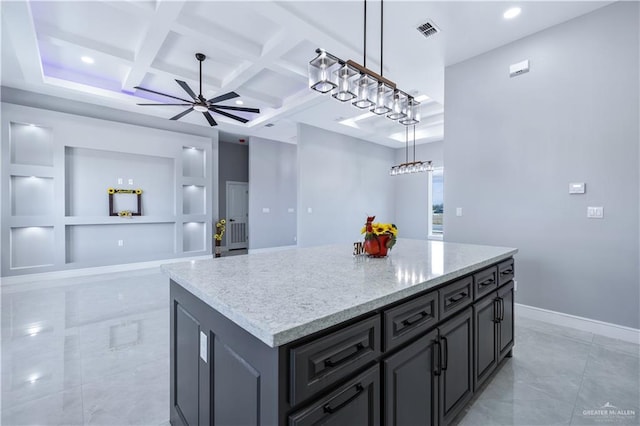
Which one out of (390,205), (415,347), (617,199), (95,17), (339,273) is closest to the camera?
(415,347)

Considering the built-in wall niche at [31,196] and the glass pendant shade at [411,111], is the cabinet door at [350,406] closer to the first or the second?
the glass pendant shade at [411,111]

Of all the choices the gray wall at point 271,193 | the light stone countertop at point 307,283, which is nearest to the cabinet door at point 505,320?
the light stone countertop at point 307,283

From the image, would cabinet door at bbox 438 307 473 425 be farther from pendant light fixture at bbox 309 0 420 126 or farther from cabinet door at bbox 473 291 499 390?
pendant light fixture at bbox 309 0 420 126

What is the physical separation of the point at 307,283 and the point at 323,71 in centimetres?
131

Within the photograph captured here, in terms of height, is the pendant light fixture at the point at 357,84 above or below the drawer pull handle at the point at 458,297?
above

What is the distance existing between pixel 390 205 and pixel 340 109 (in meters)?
4.04

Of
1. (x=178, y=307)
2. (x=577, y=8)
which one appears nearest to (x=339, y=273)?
(x=178, y=307)

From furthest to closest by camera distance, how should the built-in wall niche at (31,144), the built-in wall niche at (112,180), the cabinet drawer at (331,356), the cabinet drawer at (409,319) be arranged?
the built-in wall niche at (112,180), the built-in wall niche at (31,144), the cabinet drawer at (409,319), the cabinet drawer at (331,356)

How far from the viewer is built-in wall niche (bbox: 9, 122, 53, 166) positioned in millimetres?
4828

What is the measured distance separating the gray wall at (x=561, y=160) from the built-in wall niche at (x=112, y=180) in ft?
19.6

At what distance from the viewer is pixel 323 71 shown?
1.77 m

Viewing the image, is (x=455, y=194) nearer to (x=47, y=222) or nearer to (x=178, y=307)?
(x=178, y=307)

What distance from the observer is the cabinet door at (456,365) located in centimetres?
143

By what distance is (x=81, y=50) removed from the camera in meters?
3.85
